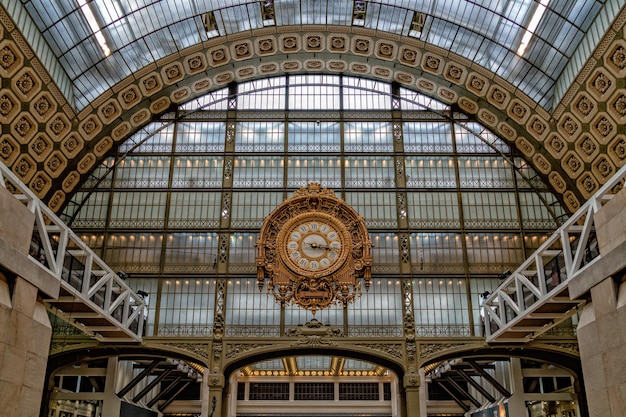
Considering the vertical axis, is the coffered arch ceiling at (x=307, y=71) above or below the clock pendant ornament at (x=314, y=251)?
above

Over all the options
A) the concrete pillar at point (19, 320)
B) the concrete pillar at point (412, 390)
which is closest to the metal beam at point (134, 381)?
the concrete pillar at point (412, 390)

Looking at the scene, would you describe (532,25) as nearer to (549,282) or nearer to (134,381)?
(549,282)

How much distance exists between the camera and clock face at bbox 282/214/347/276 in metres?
33.5

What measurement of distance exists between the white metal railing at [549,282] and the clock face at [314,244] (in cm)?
871

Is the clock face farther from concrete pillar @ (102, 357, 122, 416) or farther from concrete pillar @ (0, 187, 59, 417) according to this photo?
concrete pillar @ (0, 187, 59, 417)

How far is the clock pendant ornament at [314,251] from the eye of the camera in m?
33.1

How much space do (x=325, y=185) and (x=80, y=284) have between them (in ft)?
52.0

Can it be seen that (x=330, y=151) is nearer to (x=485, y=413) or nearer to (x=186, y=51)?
(x=186, y=51)

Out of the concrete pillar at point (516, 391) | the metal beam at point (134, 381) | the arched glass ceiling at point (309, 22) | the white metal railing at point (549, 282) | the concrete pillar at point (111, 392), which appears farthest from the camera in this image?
the metal beam at point (134, 381)

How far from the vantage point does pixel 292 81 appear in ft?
132

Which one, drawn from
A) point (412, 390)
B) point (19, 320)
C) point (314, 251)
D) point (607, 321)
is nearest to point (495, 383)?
point (412, 390)

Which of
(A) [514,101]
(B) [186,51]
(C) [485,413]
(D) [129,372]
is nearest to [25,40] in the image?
(B) [186,51]

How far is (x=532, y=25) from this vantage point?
3253 cm

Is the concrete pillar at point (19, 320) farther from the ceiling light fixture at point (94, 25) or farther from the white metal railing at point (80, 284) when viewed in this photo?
the ceiling light fixture at point (94, 25)
